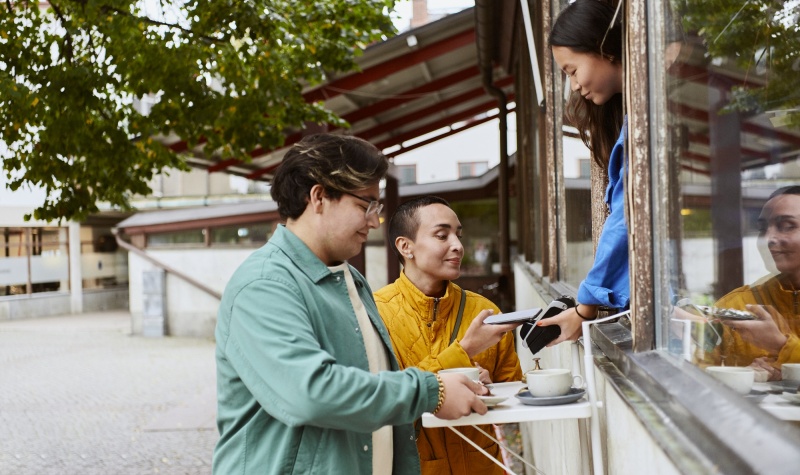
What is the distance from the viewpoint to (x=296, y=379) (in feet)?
6.17

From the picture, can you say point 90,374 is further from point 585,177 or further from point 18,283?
point 18,283

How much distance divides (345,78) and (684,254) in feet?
33.9

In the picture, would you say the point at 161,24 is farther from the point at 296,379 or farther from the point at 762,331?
the point at 762,331

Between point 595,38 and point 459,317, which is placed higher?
point 595,38

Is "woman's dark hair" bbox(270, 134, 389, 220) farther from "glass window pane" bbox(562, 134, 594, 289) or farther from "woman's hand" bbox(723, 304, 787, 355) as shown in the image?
"glass window pane" bbox(562, 134, 594, 289)

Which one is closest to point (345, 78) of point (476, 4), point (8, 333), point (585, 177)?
point (476, 4)

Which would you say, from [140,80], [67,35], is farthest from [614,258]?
[67,35]

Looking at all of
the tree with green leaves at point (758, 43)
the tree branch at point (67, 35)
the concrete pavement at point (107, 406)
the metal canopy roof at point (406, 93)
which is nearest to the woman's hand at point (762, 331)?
the tree with green leaves at point (758, 43)

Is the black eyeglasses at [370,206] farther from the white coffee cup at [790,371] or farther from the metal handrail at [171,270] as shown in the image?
the metal handrail at [171,270]

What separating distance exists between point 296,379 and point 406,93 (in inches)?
504

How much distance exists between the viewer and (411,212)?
3.64 metres

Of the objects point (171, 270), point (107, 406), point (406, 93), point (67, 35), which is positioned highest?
point (406, 93)

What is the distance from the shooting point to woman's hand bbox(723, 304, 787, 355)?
1588 mm

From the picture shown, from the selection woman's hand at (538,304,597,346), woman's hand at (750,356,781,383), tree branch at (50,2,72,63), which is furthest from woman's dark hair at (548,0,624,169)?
tree branch at (50,2,72,63)
